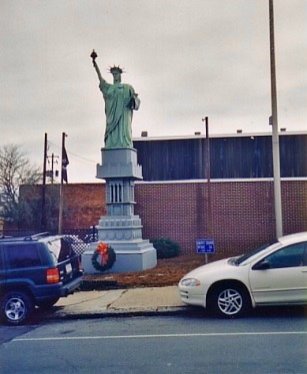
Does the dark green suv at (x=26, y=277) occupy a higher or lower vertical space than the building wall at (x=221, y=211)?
lower

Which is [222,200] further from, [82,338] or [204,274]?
[82,338]

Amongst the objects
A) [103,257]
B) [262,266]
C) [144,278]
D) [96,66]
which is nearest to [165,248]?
[103,257]

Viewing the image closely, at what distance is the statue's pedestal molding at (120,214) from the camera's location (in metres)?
16.5

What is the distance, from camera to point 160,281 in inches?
524

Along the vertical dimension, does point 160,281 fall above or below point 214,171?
below

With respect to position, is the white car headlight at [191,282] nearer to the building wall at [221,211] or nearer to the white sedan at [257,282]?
the white sedan at [257,282]

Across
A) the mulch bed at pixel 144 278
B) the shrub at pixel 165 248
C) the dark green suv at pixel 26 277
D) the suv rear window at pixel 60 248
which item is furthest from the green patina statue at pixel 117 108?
the dark green suv at pixel 26 277

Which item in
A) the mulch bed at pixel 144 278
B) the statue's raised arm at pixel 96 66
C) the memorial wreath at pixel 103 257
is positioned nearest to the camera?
the mulch bed at pixel 144 278

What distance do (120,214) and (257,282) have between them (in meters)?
8.96

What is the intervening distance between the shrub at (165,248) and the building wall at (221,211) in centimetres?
188

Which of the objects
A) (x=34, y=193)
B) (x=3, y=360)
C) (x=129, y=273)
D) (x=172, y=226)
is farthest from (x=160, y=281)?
(x=34, y=193)

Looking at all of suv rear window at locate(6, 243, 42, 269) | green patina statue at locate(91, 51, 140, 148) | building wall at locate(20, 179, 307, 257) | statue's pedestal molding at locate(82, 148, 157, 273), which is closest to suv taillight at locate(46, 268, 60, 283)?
suv rear window at locate(6, 243, 42, 269)

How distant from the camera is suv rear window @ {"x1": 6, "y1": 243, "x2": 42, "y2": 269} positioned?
31.7 feet

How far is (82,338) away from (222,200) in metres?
14.2
